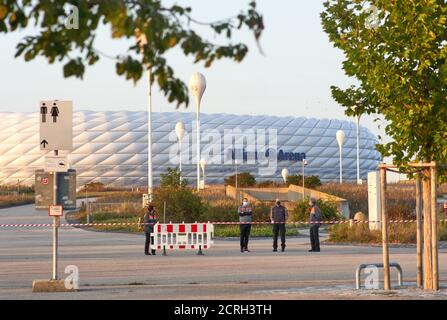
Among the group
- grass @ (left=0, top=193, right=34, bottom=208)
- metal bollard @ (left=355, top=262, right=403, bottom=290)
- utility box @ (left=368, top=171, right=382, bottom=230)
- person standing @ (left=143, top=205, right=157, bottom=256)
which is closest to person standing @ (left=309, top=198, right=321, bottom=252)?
person standing @ (left=143, top=205, right=157, bottom=256)

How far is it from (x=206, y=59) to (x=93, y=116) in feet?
486

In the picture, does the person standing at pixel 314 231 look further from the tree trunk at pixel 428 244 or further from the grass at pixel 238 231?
the tree trunk at pixel 428 244

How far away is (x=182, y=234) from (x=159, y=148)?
117 meters

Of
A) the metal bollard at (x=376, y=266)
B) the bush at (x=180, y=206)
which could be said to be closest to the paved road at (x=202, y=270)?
the metal bollard at (x=376, y=266)

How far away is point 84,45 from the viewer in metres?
7.43

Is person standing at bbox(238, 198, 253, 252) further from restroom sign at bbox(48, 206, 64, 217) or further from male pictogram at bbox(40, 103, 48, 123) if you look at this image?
male pictogram at bbox(40, 103, 48, 123)

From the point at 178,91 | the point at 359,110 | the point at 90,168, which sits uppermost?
the point at 90,168

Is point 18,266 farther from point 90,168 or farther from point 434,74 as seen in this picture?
point 90,168

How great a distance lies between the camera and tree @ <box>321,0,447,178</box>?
1795cm

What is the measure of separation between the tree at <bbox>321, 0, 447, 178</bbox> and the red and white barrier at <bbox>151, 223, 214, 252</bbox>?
12.1 m

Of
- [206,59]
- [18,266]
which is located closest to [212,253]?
[18,266]

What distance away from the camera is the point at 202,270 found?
25.0 metres

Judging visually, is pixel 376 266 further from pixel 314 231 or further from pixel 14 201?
pixel 14 201

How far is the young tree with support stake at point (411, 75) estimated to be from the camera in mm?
17969
